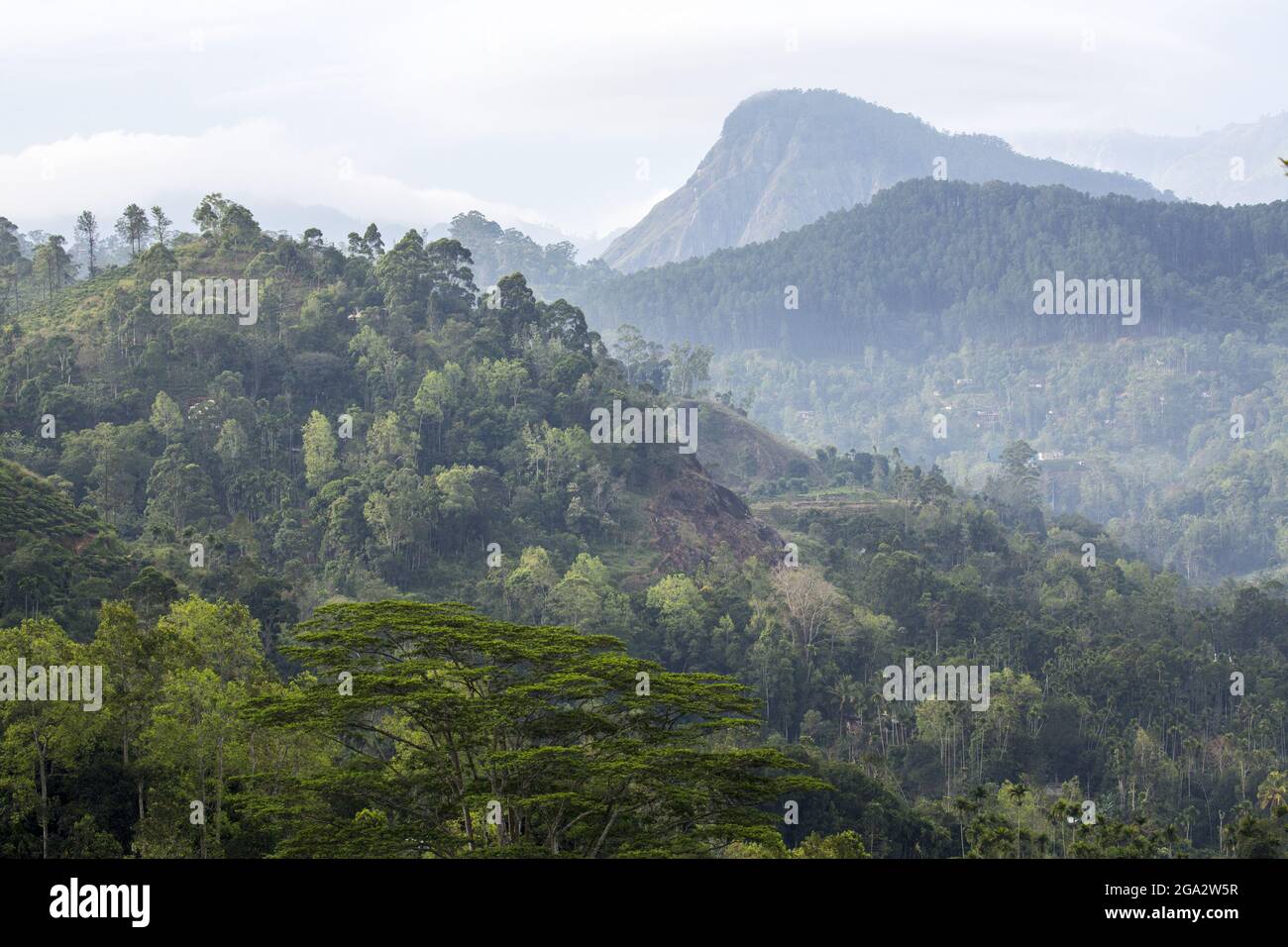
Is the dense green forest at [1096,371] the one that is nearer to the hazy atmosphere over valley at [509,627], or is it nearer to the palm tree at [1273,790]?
the hazy atmosphere over valley at [509,627]

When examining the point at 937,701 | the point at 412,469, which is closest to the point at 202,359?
the point at 412,469

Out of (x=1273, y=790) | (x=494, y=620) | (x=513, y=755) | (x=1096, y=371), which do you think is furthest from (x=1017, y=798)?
(x=1096, y=371)

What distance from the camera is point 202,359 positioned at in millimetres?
71375

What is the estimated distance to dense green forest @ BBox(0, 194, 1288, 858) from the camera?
27812 millimetres

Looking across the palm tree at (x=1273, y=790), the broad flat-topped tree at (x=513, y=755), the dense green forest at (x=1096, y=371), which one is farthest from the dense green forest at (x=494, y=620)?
the dense green forest at (x=1096, y=371)

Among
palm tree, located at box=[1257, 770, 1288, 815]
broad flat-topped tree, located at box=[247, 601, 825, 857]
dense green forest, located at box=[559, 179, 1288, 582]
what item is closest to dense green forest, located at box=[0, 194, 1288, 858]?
broad flat-topped tree, located at box=[247, 601, 825, 857]

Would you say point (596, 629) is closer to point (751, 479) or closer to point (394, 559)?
point (394, 559)

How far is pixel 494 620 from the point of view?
4519 centimetres

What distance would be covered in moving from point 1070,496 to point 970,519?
7667cm

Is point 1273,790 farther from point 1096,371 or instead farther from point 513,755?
point 1096,371

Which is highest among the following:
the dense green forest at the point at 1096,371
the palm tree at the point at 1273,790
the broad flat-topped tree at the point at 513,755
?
the dense green forest at the point at 1096,371

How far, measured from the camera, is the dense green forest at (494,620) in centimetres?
2781

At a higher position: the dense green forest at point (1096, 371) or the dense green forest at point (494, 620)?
the dense green forest at point (1096, 371)

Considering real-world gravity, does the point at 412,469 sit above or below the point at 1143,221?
below
